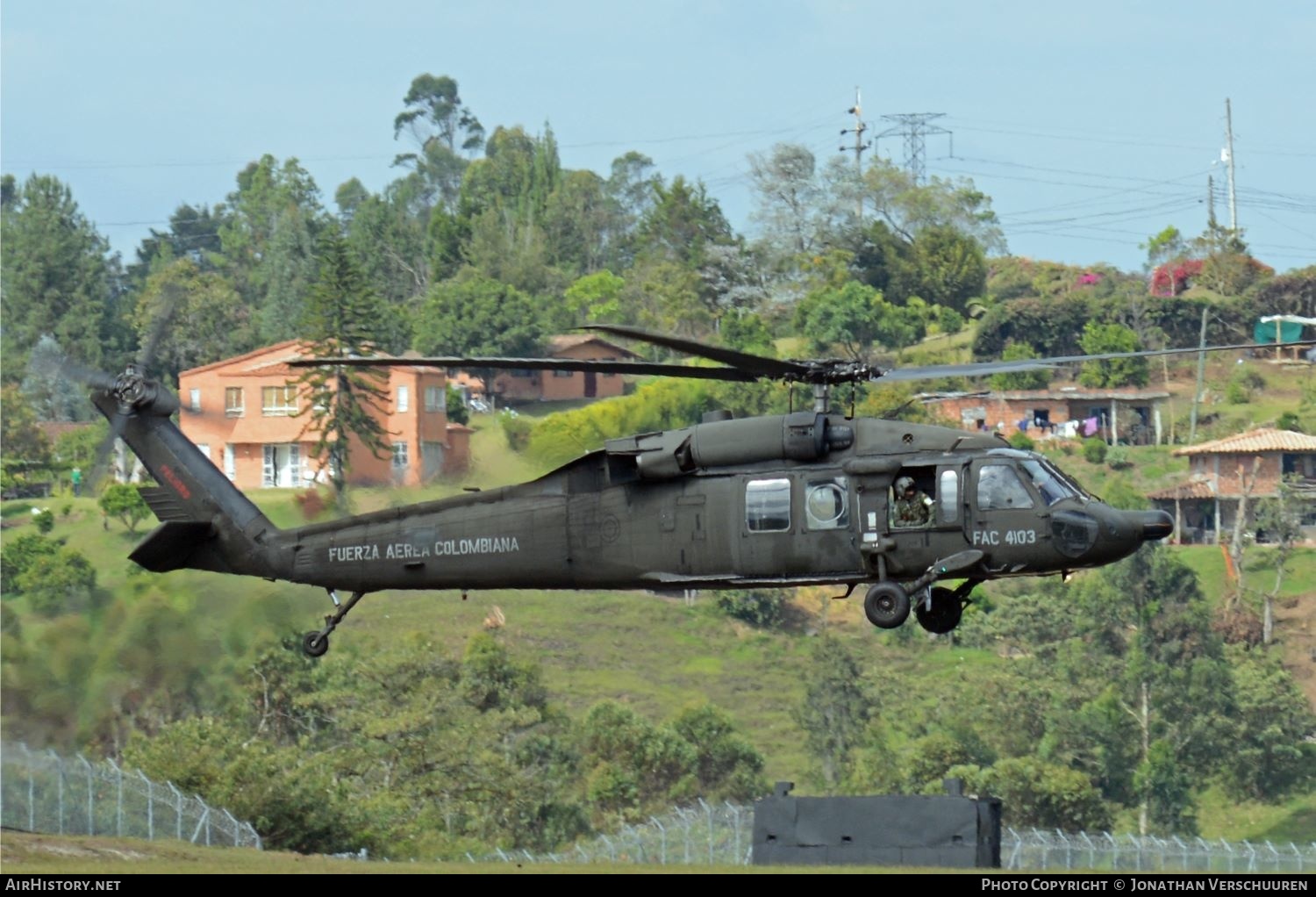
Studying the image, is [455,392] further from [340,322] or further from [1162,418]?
[1162,418]

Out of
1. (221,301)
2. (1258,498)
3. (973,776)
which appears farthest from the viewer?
(221,301)

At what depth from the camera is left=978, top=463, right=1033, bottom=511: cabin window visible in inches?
1022

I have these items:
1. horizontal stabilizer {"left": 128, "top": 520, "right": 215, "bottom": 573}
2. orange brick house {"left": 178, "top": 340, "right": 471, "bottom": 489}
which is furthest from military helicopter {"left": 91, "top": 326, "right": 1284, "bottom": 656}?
orange brick house {"left": 178, "top": 340, "right": 471, "bottom": 489}

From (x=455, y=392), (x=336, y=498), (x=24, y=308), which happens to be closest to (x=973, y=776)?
(x=336, y=498)

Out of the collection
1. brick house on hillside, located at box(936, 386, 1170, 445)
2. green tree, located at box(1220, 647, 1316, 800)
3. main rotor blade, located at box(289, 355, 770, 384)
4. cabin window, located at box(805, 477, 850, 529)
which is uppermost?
brick house on hillside, located at box(936, 386, 1170, 445)

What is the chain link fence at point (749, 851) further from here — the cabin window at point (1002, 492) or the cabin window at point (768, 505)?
the cabin window at point (1002, 492)

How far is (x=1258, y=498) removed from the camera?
106 meters

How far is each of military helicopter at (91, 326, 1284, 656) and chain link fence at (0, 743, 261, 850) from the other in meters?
10.1

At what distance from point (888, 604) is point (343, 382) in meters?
70.6

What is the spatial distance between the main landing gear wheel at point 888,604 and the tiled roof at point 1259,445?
86.6 meters

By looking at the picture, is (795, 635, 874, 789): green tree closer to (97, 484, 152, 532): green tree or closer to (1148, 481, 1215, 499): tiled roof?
(1148, 481, 1215, 499): tiled roof

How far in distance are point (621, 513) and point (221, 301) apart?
13530 cm

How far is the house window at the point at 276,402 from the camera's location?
97.3m

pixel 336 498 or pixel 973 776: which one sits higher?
pixel 336 498
